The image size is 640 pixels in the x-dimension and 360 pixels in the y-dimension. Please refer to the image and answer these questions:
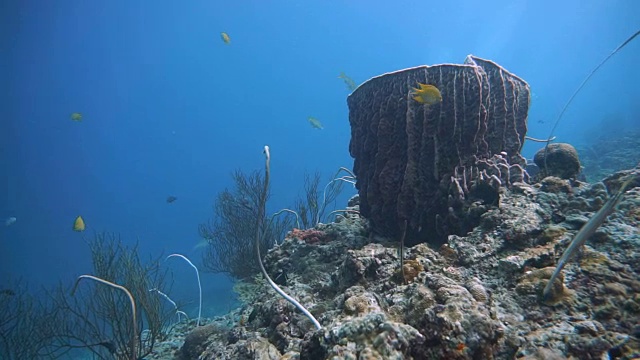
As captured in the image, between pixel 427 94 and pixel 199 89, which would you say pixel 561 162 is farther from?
pixel 199 89

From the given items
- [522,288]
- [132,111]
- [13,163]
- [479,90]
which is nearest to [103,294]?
[522,288]

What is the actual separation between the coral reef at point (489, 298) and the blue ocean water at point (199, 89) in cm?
4217

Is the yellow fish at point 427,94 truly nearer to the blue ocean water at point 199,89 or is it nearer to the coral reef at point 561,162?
the coral reef at point 561,162

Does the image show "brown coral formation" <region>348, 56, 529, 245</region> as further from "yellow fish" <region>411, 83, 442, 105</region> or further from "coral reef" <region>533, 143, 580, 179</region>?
"coral reef" <region>533, 143, 580, 179</region>

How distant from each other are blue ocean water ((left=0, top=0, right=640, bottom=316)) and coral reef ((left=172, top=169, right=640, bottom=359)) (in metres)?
42.2

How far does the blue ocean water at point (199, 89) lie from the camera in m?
59.1

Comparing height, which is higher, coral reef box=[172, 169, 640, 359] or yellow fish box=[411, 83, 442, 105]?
yellow fish box=[411, 83, 442, 105]

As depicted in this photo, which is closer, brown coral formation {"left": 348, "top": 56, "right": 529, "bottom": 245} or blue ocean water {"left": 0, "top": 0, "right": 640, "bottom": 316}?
brown coral formation {"left": 348, "top": 56, "right": 529, "bottom": 245}

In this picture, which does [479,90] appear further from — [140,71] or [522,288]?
[140,71]

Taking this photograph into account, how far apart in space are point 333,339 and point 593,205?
3.01 meters

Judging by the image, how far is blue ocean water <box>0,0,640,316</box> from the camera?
59.1 meters

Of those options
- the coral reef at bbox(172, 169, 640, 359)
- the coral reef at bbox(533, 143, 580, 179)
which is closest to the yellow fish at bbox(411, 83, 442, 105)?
the coral reef at bbox(172, 169, 640, 359)

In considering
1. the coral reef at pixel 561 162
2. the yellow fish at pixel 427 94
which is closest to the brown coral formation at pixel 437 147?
the yellow fish at pixel 427 94

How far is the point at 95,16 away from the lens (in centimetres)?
5756
